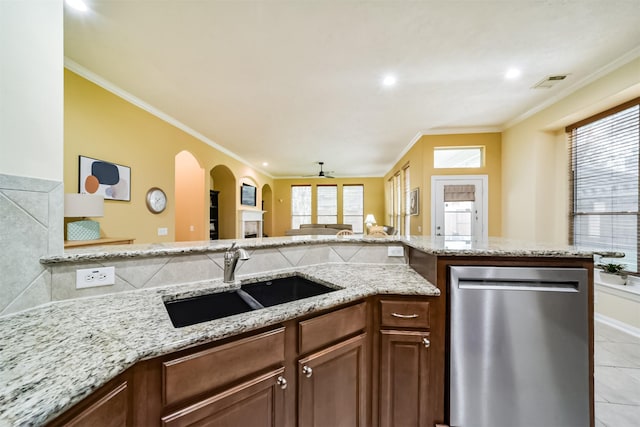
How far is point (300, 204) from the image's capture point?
31.1 feet

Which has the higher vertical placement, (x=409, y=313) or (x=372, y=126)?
(x=372, y=126)

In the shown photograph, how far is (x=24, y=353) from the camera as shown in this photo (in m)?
0.65

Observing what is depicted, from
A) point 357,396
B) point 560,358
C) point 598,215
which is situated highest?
point 598,215

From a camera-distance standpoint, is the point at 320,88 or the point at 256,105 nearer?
the point at 320,88

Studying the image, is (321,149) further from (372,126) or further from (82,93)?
(82,93)

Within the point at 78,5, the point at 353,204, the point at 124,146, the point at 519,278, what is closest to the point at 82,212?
the point at 124,146

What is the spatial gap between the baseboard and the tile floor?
52 mm

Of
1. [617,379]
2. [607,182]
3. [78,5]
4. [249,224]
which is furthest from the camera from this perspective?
[249,224]

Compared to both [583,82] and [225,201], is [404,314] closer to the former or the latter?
[583,82]

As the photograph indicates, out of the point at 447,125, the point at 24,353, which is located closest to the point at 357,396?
the point at 24,353

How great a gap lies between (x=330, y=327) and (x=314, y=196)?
8.38 metres

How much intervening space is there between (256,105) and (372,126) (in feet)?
6.69

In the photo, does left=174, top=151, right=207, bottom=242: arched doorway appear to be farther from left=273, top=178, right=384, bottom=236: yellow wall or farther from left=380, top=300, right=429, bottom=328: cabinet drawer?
left=380, top=300, right=429, bottom=328: cabinet drawer

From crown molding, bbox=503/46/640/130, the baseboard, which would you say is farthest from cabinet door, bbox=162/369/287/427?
crown molding, bbox=503/46/640/130
